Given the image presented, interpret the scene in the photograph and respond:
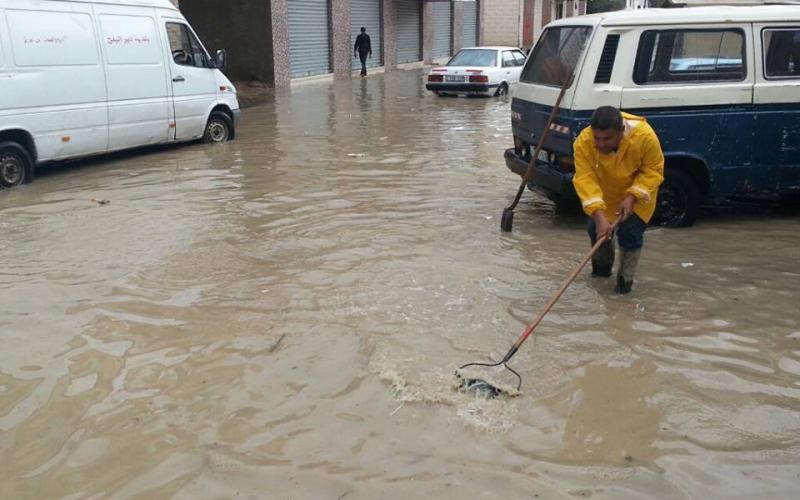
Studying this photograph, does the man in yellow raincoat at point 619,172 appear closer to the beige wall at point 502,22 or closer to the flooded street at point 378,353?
the flooded street at point 378,353

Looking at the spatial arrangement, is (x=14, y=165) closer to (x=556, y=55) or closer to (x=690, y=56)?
(x=556, y=55)

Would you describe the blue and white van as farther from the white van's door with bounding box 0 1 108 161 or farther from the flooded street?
the white van's door with bounding box 0 1 108 161

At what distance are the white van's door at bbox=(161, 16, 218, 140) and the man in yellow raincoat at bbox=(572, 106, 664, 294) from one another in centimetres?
800

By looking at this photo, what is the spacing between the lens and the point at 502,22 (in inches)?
1737

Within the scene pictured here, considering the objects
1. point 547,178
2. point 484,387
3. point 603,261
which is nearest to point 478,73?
Answer: point 547,178

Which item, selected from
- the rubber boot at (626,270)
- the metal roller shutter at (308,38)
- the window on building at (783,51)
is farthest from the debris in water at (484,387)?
the metal roller shutter at (308,38)

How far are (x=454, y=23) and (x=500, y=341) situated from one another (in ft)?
119

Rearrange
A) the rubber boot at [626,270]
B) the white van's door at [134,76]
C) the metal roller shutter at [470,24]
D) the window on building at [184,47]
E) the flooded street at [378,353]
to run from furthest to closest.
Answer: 1. the metal roller shutter at [470,24]
2. the window on building at [184,47]
3. the white van's door at [134,76]
4. the rubber boot at [626,270]
5. the flooded street at [378,353]

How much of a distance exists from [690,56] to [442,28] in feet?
107

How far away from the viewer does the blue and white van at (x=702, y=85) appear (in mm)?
6602

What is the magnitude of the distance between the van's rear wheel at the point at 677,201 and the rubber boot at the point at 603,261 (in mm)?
1438

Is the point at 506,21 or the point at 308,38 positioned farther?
the point at 506,21

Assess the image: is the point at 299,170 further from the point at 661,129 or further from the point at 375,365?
the point at 375,365

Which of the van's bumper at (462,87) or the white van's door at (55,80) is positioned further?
the van's bumper at (462,87)
